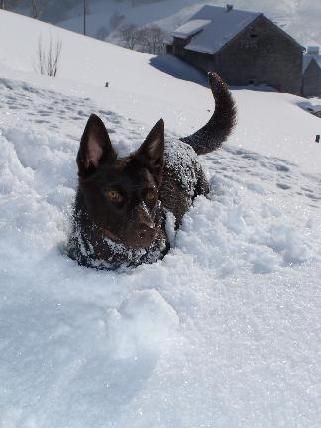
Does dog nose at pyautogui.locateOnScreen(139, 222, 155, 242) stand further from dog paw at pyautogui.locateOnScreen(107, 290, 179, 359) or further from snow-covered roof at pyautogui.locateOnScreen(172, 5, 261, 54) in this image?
snow-covered roof at pyautogui.locateOnScreen(172, 5, 261, 54)

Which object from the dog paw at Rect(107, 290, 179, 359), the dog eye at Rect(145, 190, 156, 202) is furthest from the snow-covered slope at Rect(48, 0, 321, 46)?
the dog paw at Rect(107, 290, 179, 359)

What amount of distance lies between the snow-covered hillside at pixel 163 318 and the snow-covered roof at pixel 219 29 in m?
38.4

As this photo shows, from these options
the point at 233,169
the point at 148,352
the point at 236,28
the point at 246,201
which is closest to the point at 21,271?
the point at 148,352

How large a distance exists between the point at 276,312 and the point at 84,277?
3.92ft

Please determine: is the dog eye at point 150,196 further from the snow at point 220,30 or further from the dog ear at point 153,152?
the snow at point 220,30

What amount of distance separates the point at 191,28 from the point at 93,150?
4538 centimetres

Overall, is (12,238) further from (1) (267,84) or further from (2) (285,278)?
(1) (267,84)

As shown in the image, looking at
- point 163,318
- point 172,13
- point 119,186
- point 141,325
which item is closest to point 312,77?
point 172,13

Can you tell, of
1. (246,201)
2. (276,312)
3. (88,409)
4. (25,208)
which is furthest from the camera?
(246,201)

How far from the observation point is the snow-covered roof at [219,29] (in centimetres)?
4050

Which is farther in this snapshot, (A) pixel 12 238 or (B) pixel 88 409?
(A) pixel 12 238

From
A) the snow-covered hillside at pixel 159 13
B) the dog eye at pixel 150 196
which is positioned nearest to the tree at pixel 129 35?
the snow-covered hillside at pixel 159 13

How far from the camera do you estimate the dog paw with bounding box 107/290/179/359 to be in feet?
7.62

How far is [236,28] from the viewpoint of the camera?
4088cm
